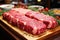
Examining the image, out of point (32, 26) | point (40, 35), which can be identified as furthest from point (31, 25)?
point (40, 35)

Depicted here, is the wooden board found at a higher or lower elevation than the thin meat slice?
lower

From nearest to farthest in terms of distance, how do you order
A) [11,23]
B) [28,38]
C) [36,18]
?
[28,38], [36,18], [11,23]

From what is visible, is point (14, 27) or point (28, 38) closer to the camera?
point (28, 38)

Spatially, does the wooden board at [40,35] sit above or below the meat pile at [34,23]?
below

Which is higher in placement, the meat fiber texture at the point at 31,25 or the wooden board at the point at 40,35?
the meat fiber texture at the point at 31,25

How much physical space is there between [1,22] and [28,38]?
0.67 meters

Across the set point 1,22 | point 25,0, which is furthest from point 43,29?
point 25,0

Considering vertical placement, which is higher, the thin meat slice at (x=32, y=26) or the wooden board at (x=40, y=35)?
the thin meat slice at (x=32, y=26)

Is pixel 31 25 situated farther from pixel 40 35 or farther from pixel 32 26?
pixel 40 35

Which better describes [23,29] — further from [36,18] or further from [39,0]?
[39,0]

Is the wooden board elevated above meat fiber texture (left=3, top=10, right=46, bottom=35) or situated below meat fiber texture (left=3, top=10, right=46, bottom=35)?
below

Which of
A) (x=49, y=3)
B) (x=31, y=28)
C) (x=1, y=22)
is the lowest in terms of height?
(x=49, y=3)

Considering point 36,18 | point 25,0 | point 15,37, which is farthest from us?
point 25,0

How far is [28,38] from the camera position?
1158 millimetres
